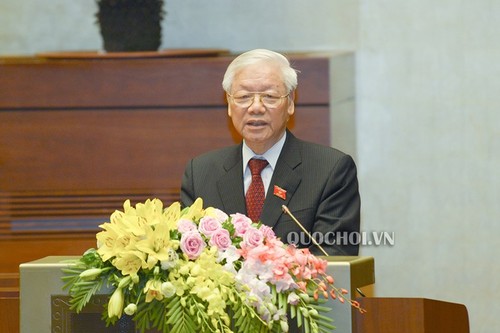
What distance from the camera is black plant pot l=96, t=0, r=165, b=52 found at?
20.9 ft

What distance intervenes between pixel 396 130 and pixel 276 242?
3781 millimetres

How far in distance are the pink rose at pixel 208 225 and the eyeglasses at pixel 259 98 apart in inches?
45.3

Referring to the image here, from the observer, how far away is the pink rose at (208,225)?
9.77ft

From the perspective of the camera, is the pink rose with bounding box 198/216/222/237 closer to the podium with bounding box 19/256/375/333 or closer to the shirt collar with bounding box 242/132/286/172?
the podium with bounding box 19/256/375/333

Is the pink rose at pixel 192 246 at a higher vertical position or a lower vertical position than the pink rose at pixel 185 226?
lower

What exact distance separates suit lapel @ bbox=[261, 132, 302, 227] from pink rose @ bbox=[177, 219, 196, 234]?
951 mm

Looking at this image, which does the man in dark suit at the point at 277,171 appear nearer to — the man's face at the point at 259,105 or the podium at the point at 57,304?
the man's face at the point at 259,105

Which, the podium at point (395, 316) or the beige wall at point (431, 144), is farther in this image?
the beige wall at point (431, 144)

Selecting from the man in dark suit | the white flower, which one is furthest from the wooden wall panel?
the white flower

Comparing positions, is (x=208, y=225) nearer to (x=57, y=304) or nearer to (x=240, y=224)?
(x=240, y=224)

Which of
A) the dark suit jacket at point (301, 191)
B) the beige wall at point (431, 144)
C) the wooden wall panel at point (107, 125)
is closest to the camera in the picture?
the dark suit jacket at point (301, 191)

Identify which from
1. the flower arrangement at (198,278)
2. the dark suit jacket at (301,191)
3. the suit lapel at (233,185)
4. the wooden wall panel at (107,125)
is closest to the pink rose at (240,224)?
the flower arrangement at (198,278)

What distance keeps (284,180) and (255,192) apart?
0.40 feet

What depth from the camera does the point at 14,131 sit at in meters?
6.30
